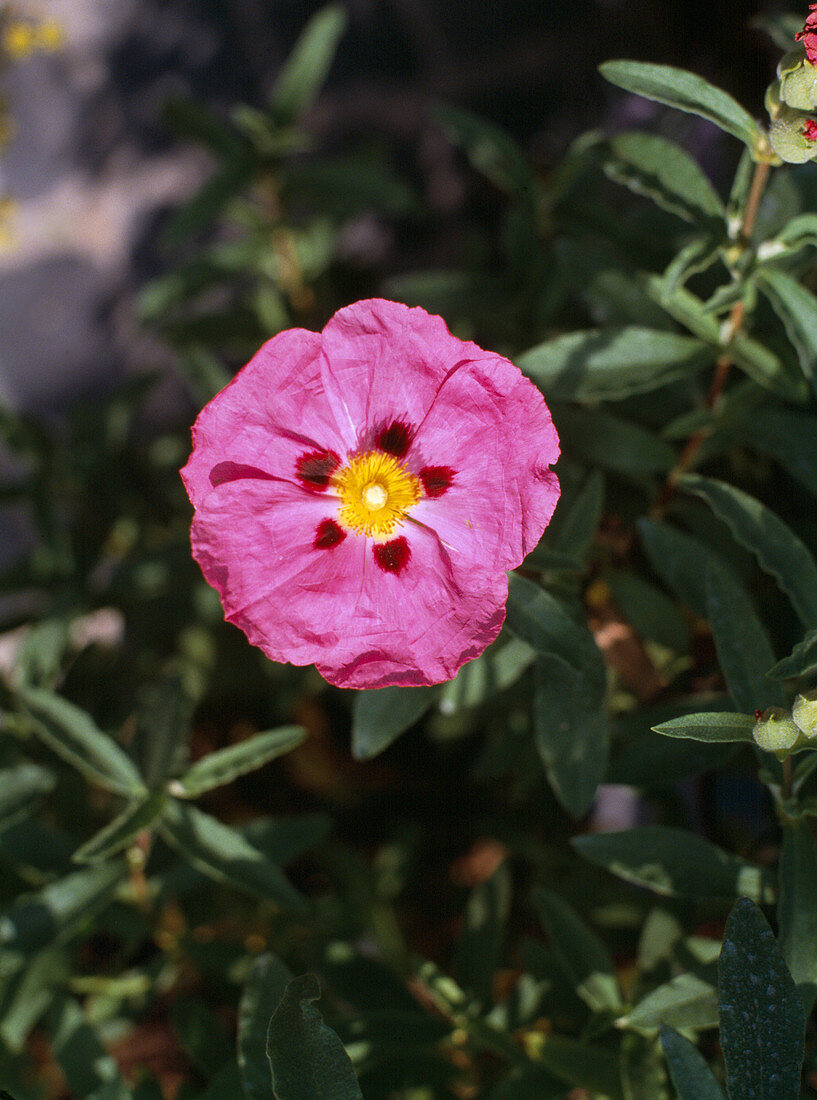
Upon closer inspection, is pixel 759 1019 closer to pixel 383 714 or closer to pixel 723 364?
pixel 383 714

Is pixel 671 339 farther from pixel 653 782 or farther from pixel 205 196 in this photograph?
pixel 205 196

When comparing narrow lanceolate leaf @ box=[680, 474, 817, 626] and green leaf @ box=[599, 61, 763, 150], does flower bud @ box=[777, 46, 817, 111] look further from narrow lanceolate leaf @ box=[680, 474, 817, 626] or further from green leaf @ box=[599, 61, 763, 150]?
narrow lanceolate leaf @ box=[680, 474, 817, 626]

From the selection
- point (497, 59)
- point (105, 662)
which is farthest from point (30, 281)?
point (497, 59)

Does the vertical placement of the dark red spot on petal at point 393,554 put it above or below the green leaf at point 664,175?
below

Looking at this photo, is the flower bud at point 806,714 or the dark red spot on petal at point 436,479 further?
the dark red spot on petal at point 436,479

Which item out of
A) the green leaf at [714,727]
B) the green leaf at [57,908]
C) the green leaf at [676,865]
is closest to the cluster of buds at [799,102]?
the green leaf at [714,727]

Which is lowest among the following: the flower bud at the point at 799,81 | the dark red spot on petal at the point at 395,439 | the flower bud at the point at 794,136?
the dark red spot on petal at the point at 395,439

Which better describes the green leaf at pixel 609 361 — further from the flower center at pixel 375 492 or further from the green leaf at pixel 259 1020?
the green leaf at pixel 259 1020

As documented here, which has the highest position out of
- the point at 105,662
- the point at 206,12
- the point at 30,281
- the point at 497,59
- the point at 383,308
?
the point at 206,12
